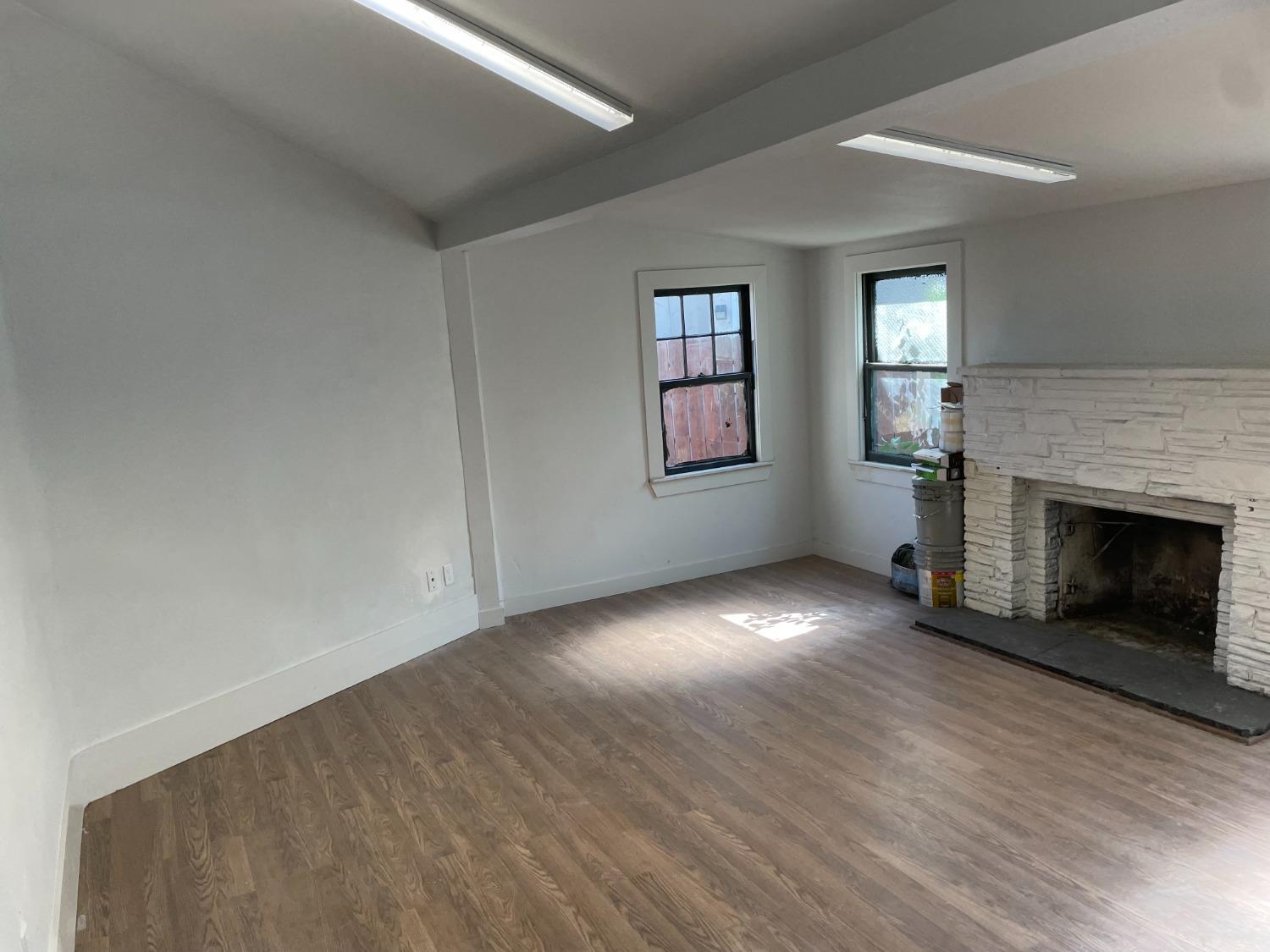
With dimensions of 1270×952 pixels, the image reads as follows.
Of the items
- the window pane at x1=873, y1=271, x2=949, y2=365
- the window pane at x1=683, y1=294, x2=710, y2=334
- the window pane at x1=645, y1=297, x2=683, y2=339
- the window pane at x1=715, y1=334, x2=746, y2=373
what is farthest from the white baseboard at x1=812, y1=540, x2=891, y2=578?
the window pane at x1=645, y1=297, x2=683, y2=339

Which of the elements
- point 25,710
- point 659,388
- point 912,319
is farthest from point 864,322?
point 25,710

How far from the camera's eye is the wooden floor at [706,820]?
2.66 metres

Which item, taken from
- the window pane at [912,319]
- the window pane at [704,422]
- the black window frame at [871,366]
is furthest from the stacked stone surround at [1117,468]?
the window pane at [704,422]

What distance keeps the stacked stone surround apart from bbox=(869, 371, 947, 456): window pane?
2.27 feet

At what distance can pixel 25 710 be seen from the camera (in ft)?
9.18

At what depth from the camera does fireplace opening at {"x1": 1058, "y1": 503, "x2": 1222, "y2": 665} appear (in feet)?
14.8

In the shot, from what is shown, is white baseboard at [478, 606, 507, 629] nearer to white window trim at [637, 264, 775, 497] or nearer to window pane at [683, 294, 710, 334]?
white window trim at [637, 264, 775, 497]

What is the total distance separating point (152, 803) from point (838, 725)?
283 centimetres

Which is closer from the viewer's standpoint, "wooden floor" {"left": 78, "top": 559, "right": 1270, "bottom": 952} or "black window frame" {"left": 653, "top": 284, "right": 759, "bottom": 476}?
"wooden floor" {"left": 78, "top": 559, "right": 1270, "bottom": 952}

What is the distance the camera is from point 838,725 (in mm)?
3873

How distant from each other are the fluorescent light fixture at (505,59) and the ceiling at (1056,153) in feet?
1.20

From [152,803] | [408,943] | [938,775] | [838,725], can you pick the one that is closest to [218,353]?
[152,803]

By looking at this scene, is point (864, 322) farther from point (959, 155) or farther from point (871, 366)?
point (959, 155)

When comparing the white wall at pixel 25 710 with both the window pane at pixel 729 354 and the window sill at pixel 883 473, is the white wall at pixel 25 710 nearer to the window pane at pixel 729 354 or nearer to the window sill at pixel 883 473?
the window pane at pixel 729 354
